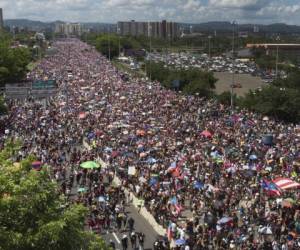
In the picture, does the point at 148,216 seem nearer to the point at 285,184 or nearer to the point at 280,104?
the point at 285,184

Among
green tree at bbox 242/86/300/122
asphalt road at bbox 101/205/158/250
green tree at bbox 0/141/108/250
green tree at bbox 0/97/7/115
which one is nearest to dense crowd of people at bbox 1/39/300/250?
asphalt road at bbox 101/205/158/250

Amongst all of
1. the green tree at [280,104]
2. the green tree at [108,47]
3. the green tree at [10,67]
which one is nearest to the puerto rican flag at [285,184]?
the green tree at [280,104]

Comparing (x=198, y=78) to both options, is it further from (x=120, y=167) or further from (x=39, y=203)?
(x=39, y=203)

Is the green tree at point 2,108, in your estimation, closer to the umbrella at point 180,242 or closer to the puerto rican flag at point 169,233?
the puerto rican flag at point 169,233

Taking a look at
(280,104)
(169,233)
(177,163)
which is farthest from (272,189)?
(280,104)

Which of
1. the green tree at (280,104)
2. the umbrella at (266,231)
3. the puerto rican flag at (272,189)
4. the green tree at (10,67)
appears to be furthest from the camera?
the green tree at (10,67)

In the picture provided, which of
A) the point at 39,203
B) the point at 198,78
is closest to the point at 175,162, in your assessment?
the point at 39,203

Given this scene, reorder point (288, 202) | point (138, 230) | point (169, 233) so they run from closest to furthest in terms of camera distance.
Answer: point (169, 233) → point (138, 230) → point (288, 202)
